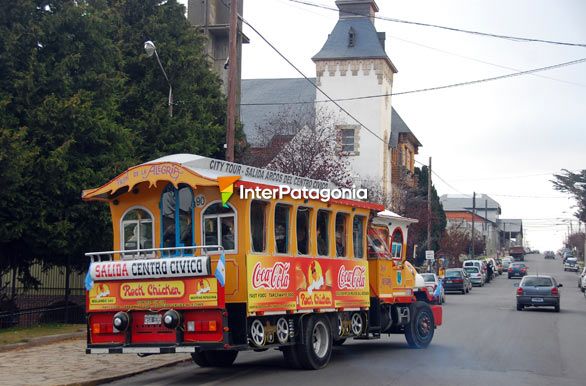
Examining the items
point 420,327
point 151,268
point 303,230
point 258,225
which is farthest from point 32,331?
point 420,327

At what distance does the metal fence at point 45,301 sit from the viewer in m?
21.7

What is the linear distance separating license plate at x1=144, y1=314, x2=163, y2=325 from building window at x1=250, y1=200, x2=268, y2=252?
1.90 m

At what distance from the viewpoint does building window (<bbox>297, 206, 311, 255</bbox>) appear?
1527 cm

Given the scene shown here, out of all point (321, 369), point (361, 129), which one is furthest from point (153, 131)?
point (361, 129)

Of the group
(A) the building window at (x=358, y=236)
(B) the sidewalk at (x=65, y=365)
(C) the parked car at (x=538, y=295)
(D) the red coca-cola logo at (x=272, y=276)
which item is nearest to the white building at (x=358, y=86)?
(C) the parked car at (x=538, y=295)

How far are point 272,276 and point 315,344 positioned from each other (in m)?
2.05

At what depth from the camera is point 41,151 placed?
21094 mm

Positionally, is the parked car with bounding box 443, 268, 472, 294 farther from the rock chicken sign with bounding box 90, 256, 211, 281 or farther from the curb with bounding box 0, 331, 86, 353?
the rock chicken sign with bounding box 90, 256, 211, 281

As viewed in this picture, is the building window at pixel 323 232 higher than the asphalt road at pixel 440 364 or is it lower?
higher

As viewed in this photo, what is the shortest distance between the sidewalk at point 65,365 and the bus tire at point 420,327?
523 cm

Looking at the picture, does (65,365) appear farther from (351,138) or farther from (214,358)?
(351,138)

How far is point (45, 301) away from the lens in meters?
26.6

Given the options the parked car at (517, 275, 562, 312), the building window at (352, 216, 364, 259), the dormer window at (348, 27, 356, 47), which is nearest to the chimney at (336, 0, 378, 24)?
the dormer window at (348, 27, 356, 47)

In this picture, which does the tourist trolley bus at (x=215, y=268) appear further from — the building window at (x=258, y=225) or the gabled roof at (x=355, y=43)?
the gabled roof at (x=355, y=43)
